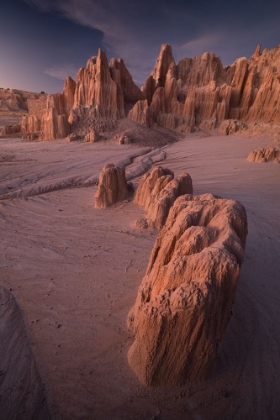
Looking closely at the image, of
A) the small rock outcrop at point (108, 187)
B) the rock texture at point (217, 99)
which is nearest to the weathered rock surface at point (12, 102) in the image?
the rock texture at point (217, 99)

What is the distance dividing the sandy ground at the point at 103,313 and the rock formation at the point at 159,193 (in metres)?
0.40

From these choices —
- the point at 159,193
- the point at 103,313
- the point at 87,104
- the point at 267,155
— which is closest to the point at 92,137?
the point at 87,104

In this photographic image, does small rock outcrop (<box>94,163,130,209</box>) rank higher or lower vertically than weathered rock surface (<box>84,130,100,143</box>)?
lower

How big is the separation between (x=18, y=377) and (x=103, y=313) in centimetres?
125

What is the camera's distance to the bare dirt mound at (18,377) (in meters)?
2.25

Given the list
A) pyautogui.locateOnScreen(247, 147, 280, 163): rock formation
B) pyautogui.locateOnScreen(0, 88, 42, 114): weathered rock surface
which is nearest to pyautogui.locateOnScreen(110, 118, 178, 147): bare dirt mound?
pyautogui.locateOnScreen(247, 147, 280, 163): rock formation

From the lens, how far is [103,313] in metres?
3.42

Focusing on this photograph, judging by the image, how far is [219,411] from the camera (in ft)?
7.14

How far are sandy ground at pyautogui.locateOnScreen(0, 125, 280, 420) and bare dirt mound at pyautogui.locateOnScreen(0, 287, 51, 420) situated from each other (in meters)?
0.01

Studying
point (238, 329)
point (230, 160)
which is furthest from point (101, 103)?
point (238, 329)

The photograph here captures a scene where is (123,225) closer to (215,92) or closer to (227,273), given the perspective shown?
(227,273)

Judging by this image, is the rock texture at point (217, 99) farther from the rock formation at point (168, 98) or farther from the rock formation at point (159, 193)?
the rock formation at point (159, 193)

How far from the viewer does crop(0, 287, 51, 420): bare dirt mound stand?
225cm

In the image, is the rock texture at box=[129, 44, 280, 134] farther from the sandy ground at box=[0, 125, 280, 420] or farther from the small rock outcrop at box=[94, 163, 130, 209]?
the sandy ground at box=[0, 125, 280, 420]
